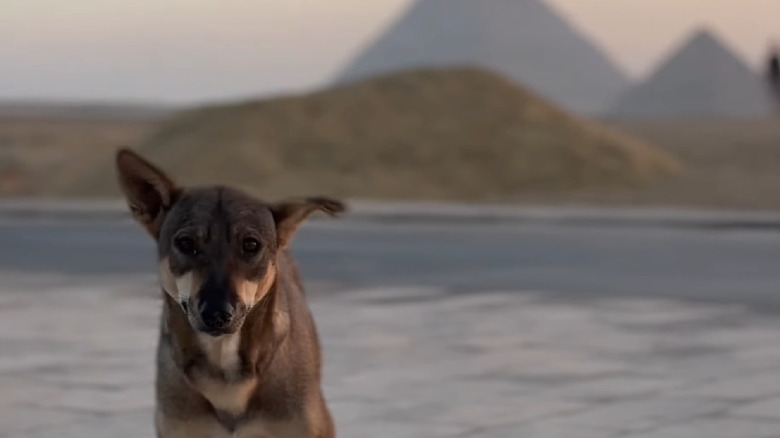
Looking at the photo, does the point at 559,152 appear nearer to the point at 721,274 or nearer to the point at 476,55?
the point at 721,274

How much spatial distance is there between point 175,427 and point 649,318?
375 inches

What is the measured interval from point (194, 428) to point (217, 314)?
2.39 ft

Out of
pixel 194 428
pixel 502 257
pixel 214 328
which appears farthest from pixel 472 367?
pixel 502 257

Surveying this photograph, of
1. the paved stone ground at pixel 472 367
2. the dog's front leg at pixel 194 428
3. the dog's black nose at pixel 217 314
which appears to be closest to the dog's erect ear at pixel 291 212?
the dog's black nose at pixel 217 314

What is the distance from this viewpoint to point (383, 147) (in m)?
51.7

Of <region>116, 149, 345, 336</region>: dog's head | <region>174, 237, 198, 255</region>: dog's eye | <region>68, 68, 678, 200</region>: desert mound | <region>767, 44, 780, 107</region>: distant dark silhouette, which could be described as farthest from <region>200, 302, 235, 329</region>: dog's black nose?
<region>767, 44, 780, 107</region>: distant dark silhouette

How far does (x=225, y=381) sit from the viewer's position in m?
5.90

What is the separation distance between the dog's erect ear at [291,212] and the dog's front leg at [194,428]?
2.19ft

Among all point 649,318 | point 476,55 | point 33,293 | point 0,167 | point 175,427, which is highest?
point 476,55

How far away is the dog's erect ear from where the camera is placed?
19.4 feet

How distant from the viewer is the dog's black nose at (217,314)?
5438 millimetres

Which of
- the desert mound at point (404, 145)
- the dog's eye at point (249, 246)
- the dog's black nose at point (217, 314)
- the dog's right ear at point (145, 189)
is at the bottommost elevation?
the dog's black nose at point (217, 314)

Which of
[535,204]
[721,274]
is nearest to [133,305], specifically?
[721,274]

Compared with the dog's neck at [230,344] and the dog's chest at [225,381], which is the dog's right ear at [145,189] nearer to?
the dog's neck at [230,344]
